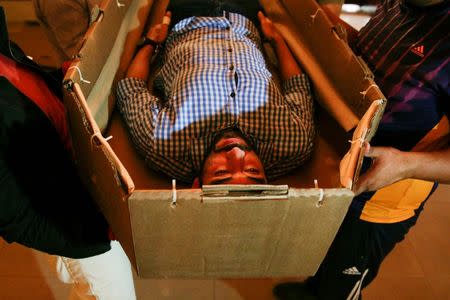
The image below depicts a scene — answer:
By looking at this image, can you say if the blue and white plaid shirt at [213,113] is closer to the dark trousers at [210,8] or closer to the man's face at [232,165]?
the man's face at [232,165]

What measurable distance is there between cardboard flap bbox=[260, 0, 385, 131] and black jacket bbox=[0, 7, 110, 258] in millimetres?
639

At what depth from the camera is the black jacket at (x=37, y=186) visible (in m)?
0.62

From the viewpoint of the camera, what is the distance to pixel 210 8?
1.42 m

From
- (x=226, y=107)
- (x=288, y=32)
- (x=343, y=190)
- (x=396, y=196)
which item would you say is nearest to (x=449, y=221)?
(x=396, y=196)

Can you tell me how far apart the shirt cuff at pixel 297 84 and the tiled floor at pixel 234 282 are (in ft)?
2.33

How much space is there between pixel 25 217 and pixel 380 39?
0.86 metres

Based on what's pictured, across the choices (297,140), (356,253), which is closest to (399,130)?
(297,140)

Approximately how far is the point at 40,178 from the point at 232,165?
42 cm

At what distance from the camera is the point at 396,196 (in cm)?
89

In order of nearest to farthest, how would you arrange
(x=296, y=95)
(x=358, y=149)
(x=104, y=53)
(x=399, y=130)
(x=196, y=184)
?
(x=358, y=149), (x=399, y=130), (x=196, y=184), (x=104, y=53), (x=296, y=95)

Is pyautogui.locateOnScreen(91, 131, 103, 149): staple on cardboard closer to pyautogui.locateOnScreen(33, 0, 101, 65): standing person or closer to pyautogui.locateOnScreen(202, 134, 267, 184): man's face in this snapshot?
pyautogui.locateOnScreen(202, 134, 267, 184): man's face

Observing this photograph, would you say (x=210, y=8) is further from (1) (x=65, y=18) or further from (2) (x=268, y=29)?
(1) (x=65, y=18)

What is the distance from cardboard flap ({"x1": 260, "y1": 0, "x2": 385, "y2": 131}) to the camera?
87 cm

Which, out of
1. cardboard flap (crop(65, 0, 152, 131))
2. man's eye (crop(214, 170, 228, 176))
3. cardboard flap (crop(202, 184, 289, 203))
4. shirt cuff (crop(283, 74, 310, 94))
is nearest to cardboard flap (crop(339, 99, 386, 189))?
cardboard flap (crop(202, 184, 289, 203))
